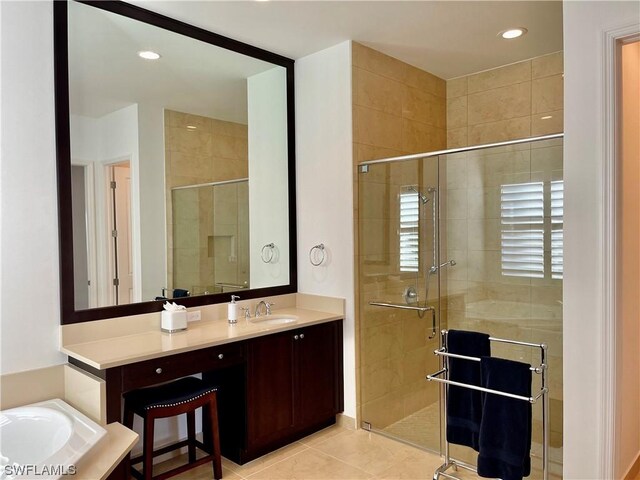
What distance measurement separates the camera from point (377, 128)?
3.61m

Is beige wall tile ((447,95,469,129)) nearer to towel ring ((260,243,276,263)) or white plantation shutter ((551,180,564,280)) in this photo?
white plantation shutter ((551,180,564,280))

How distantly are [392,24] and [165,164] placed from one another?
1752 millimetres

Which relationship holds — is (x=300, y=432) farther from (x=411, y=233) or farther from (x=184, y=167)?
(x=184, y=167)

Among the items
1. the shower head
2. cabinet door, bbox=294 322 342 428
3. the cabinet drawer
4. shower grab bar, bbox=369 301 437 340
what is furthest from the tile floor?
the shower head

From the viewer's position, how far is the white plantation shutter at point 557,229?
8.76ft

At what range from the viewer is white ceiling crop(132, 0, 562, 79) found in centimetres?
286

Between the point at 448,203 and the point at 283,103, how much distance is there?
1531 mm

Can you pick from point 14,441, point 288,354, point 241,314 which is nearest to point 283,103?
point 241,314

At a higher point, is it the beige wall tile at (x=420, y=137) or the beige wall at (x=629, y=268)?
the beige wall tile at (x=420, y=137)

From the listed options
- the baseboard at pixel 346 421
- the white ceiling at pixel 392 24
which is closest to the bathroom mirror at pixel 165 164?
the white ceiling at pixel 392 24

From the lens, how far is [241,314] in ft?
11.2

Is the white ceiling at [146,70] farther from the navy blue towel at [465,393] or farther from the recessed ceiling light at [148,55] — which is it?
the navy blue towel at [465,393]

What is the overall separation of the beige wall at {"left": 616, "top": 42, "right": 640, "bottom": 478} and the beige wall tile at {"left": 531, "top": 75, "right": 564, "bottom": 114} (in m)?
1.12

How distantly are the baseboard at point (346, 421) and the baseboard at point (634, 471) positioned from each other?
1.68m
